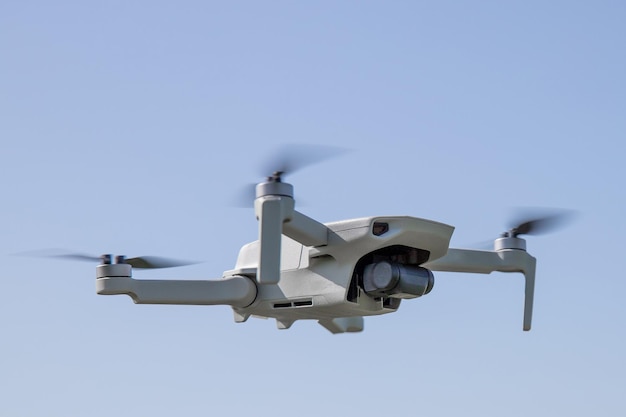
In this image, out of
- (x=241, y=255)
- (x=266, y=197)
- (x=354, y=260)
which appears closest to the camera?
(x=266, y=197)

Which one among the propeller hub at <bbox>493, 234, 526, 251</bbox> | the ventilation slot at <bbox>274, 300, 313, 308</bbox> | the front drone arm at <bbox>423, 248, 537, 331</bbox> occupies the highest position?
the propeller hub at <bbox>493, 234, 526, 251</bbox>

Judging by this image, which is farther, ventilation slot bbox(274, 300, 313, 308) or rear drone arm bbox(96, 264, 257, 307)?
rear drone arm bbox(96, 264, 257, 307)

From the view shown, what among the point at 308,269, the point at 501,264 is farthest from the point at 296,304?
the point at 501,264

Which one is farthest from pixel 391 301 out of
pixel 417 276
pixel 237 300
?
pixel 237 300

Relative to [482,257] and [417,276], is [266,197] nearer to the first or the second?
[417,276]

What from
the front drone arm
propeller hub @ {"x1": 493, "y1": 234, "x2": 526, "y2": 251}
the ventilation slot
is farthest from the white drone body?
propeller hub @ {"x1": 493, "y1": 234, "x2": 526, "y2": 251}

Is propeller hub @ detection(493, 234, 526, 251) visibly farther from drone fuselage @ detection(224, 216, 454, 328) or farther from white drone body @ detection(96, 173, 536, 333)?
drone fuselage @ detection(224, 216, 454, 328)

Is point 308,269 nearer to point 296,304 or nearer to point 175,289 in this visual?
point 296,304

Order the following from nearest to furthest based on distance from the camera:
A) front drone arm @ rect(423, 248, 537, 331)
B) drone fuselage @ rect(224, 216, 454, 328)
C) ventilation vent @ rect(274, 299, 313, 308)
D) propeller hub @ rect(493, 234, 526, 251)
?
1. drone fuselage @ rect(224, 216, 454, 328)
2. ventilation vent @ rect(274, 299, 313, 308)
3. front drone arm @ rect(423, 248, 537, 331)
4. propeller hub @ rect(493, 234, 526, 251)
